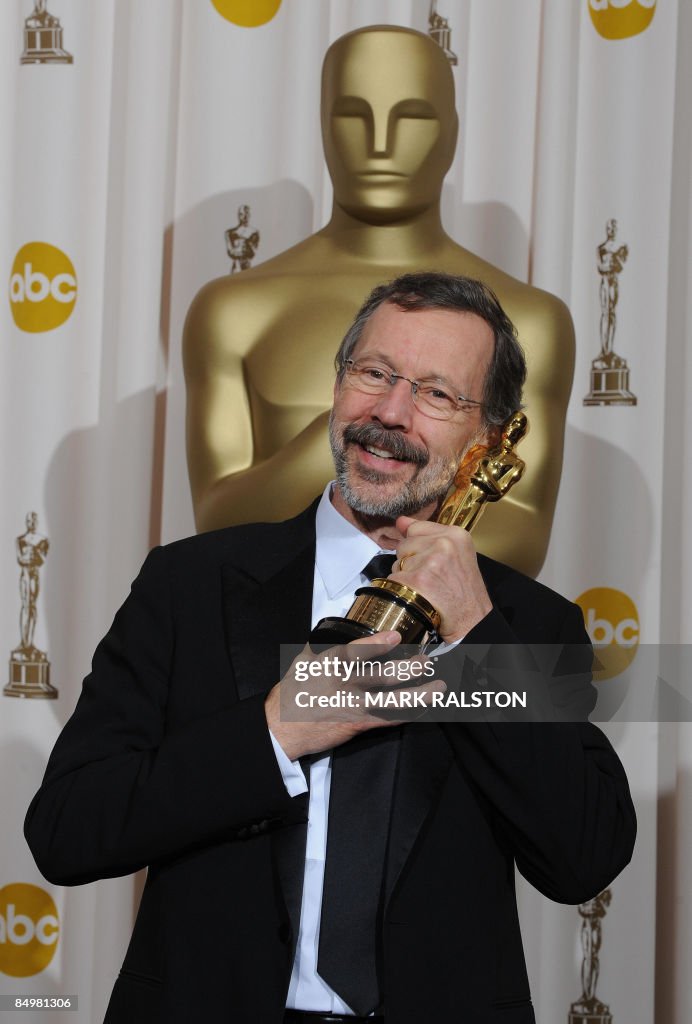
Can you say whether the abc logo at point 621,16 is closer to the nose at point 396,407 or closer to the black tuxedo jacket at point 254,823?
the nose at point 396,407

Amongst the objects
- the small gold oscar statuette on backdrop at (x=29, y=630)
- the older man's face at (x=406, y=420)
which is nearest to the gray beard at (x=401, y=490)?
the older man's face at (x=406, y=420)

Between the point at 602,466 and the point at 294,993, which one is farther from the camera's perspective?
the point at 602,466

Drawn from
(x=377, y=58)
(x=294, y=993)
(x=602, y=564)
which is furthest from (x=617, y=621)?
(x=294, y=993)

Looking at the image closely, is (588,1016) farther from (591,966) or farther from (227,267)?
(227,267)

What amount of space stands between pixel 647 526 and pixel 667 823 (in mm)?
415

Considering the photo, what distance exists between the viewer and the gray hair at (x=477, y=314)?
114cm

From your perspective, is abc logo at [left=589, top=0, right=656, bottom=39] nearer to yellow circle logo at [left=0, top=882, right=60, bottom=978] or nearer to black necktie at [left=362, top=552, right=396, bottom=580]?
black necktie at [left=362, top=552, right=396, bottom=580]

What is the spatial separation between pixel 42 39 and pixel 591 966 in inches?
60.7

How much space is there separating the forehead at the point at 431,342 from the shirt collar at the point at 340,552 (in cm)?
14

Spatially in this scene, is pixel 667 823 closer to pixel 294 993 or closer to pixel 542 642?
pixel 542 642

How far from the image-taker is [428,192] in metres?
1.49

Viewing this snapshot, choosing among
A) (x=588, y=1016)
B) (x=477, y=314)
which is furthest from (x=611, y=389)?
(x=588, y=1016)

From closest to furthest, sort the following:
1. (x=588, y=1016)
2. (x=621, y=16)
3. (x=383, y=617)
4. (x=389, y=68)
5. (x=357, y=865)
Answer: (x=383, y=617) < (x=357, y=865) < (x=389, y=68) < (x=588, y=1016) < (x=621, y=16)

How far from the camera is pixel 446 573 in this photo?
910 millimetres
